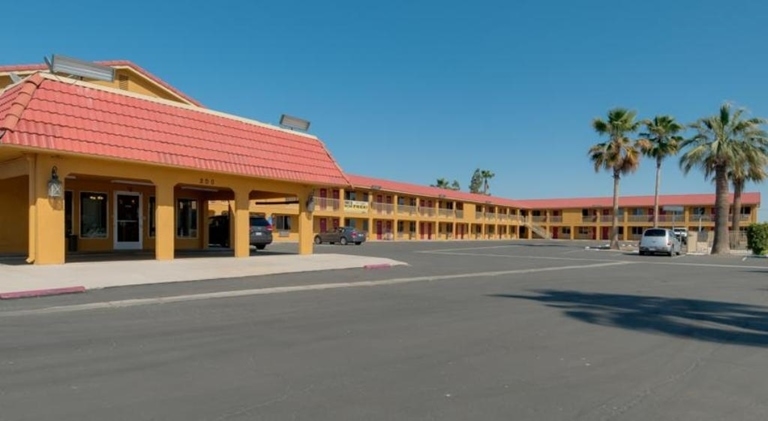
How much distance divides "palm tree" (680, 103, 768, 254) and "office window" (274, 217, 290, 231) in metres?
33.1

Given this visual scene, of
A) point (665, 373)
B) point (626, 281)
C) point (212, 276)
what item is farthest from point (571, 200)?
point (665, 373)

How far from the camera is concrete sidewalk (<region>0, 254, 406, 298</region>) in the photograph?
12.0 m

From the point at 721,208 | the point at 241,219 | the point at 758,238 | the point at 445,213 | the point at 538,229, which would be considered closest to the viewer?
the point at 241,219

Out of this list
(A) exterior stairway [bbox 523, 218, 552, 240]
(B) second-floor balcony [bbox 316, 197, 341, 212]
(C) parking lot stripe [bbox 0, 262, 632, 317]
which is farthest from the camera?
(A) exterior stairway [bbox 523, 218, 552, 240]

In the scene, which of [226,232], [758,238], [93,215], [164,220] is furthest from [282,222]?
[758,238]

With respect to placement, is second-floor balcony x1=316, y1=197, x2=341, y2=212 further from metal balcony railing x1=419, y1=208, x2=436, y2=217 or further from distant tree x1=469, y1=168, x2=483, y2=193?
distant tree x1=469, y1=168, x2=483, y2=193

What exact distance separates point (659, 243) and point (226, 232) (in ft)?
82.5

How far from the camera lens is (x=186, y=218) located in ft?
79.7

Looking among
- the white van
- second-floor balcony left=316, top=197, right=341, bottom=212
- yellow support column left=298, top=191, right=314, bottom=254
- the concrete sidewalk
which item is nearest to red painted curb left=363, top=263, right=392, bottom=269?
the concrete sidewalk

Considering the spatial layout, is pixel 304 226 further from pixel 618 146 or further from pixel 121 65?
pixel 618 146

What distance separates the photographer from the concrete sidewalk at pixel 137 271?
11992 millimetres

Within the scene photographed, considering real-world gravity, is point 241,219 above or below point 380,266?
above

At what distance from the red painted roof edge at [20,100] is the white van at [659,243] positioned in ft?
106

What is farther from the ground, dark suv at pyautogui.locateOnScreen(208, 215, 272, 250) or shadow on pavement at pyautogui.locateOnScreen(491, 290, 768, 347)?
dark suv at pyautogui.locateOnScreen(208, 215, 272, 250)
